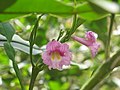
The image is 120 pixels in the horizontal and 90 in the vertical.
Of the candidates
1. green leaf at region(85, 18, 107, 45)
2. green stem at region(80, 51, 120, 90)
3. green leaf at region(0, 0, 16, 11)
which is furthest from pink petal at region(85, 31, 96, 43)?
green leaf at region(85, 18, 107, 45)

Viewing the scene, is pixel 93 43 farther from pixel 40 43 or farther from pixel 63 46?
pixel 40 43

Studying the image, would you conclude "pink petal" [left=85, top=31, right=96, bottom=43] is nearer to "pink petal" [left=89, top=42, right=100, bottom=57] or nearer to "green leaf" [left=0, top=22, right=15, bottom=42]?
"pink petal" [left=89, top=42, right=100, bottom=57]

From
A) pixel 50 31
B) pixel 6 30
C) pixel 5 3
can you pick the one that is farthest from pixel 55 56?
pixel 50 31

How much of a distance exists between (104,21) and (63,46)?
2.60 feet

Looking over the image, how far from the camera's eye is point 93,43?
795 millimetres

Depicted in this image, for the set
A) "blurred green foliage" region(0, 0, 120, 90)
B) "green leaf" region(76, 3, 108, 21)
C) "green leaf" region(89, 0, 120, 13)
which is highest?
"green leaf" region(89, 0, 120, 13)

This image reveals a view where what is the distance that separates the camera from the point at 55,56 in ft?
2.44

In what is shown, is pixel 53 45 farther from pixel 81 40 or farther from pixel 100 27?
pixel 100 27

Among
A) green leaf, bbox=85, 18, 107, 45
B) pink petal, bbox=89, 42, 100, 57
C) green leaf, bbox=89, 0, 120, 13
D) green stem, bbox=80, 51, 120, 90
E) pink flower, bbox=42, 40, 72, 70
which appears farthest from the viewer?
green leaf, bbox=85, 18, 107, 45

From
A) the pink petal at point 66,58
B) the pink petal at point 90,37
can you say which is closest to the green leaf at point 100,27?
the pink petal at point 90,37

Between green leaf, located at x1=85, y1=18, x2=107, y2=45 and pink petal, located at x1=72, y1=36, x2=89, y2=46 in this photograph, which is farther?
green leaf, located at x1=85, y1=18, x2=107, y2=45

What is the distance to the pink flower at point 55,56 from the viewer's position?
653mm

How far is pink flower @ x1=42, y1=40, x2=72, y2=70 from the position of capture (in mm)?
653

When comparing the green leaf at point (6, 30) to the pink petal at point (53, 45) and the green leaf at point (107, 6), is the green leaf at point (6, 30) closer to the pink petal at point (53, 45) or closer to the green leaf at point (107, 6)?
the pink petal at point (53, 45)
